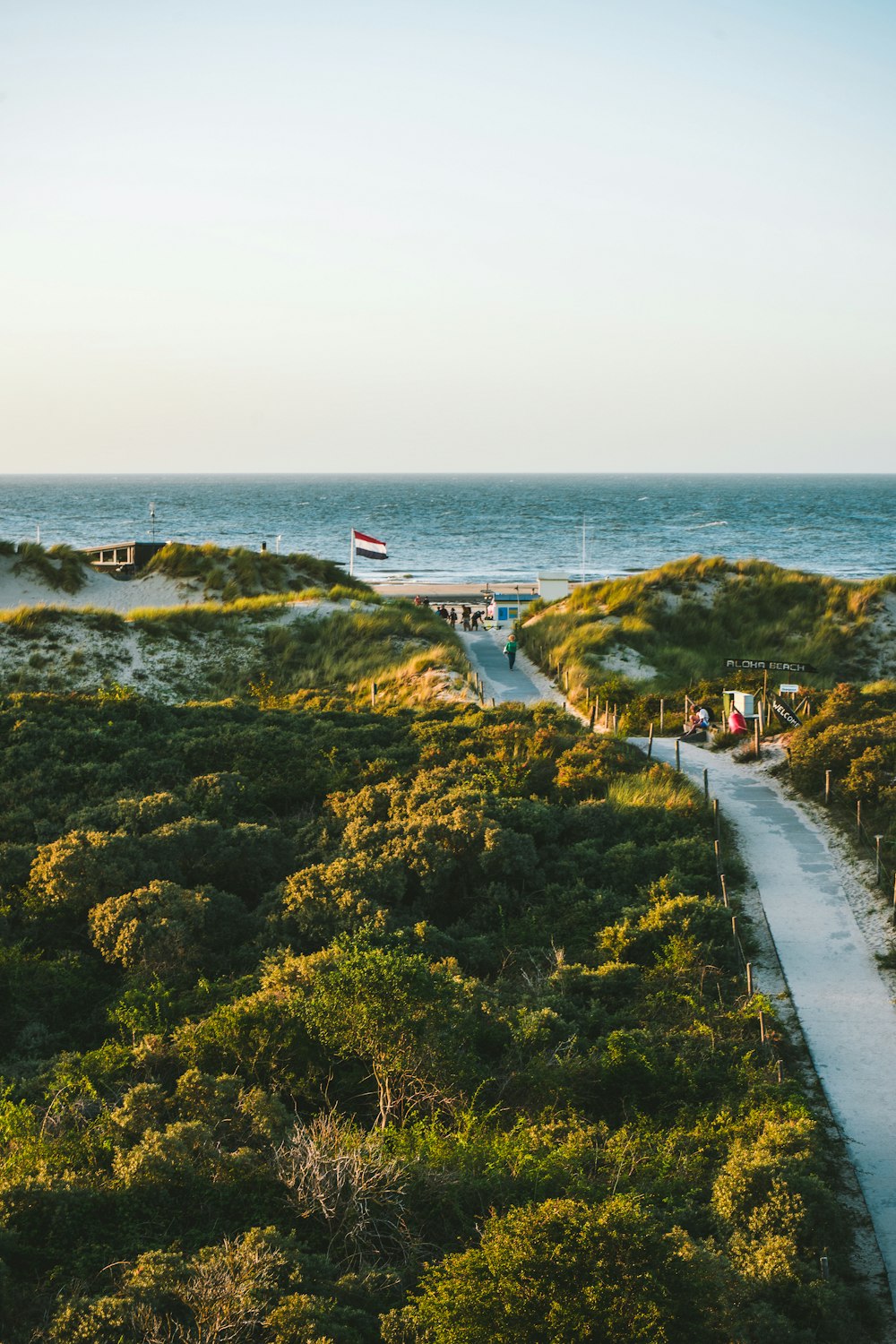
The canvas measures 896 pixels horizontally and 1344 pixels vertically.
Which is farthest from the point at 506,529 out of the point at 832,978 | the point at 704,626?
the point at 832,978

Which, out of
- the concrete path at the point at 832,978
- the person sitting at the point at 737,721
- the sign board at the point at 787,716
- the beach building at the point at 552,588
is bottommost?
the concrete path at the point at 832,978

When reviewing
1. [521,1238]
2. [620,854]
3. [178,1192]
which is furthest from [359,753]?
[521,1238]

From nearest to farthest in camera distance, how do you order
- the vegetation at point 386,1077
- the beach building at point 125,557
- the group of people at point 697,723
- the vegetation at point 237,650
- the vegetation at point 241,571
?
the vegetation at point 386,1077 → the group of people at point 697,723 → the vegetation at point 237,650 → the vegetation at point 241,571 → the beach building at point 125,557

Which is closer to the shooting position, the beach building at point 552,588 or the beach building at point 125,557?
the beach building at point 125,557

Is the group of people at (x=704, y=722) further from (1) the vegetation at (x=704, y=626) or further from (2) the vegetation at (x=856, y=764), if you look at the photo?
(1) the vegetation at (x=704, y=626)

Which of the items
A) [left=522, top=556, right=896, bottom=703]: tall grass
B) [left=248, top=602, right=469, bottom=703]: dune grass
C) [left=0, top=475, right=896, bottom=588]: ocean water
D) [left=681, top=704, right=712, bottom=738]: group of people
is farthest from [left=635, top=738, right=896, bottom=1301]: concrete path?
[left=0, top=475, right=896, bottom=588]: ocean water

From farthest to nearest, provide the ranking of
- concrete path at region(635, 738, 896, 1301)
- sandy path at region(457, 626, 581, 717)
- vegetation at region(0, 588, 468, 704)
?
sandy path at region(457, 626, 581, 717) → vegetation at region(0, 588, 468, 704) → concrete path at region(635, 738, 896, 1301)

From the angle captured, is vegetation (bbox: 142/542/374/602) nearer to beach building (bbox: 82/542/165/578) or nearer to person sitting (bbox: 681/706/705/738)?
beach building (bbox: 82/542/165/578)

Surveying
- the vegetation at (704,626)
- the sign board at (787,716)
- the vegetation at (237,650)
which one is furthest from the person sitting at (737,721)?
the vegetation at (237,650)
